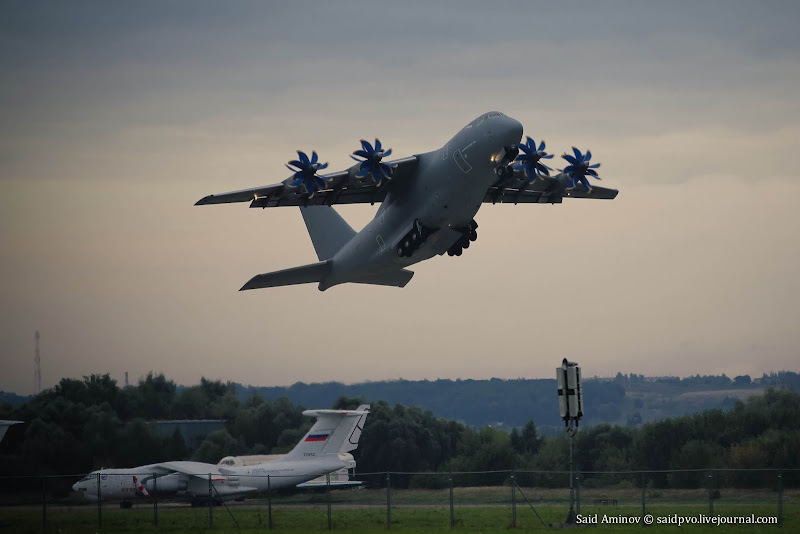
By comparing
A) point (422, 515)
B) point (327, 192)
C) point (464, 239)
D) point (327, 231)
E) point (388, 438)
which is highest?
point (327, 192)

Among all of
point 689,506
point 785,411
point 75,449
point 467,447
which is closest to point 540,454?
point 467,447

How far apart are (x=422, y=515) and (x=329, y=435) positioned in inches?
464

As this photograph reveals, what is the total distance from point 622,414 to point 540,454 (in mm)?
34615

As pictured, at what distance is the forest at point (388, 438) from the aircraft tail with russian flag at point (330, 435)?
3188 mm

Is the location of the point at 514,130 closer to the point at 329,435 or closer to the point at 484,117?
the point at 484,117

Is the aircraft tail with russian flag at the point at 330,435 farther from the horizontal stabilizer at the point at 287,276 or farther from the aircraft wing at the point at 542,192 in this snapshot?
the aircraft wing at the point at 542,192

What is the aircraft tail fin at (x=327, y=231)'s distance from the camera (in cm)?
4038

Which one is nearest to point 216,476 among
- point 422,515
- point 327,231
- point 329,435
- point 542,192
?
point 329,435

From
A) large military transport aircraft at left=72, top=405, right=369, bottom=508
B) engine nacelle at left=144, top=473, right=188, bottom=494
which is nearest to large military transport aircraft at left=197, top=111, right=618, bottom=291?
large military transport aircraft at left=72, top=405, right=369, bottom=508

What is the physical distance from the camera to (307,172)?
30.9 m

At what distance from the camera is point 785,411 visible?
38969 mm

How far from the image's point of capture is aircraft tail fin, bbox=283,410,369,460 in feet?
128

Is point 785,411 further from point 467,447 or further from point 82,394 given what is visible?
point 82,394

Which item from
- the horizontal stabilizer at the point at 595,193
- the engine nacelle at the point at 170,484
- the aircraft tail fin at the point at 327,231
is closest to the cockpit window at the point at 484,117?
the horizontal stabilizer at the point at 595,193
